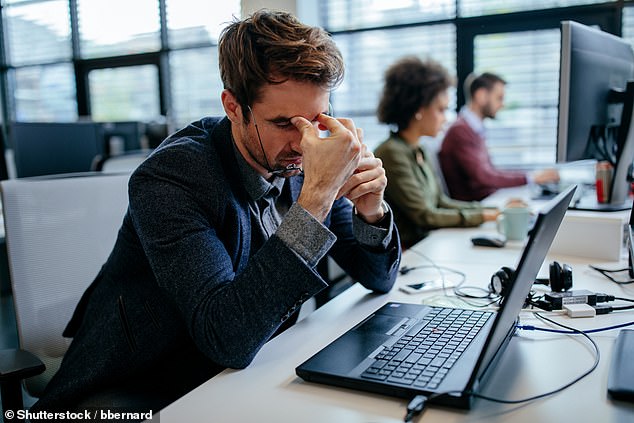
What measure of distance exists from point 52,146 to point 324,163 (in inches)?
105

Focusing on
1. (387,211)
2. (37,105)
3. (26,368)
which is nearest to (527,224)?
(387,211)

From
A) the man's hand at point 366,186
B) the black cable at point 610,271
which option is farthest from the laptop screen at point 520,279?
the black cable at point 610,271

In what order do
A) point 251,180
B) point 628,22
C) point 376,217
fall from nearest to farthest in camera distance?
point 251,180 → point 376,217 → point 628,22

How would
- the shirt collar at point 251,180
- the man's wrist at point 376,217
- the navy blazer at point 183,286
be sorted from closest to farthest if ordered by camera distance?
the navy blazer at point 183,286 → the shirt collar at point 251,180 → the man's wrist at point 376,217

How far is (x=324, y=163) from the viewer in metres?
1.03

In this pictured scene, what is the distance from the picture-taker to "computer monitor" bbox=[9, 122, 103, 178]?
311 cm

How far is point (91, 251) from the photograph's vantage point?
1.34 metres

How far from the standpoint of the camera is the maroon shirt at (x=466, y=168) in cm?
334

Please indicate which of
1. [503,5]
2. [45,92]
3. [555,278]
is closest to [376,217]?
[555,278]

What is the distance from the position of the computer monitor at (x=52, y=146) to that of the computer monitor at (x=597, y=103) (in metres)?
2.65

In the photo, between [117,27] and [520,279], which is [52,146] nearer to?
[520,279]

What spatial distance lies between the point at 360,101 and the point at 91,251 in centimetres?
399

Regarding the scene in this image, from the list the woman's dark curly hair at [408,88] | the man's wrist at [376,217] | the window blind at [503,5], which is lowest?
the man's wrist at [376,217]

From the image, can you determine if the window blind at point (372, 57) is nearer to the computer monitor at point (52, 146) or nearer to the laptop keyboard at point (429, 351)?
the computer monitor at point (52, 146)
